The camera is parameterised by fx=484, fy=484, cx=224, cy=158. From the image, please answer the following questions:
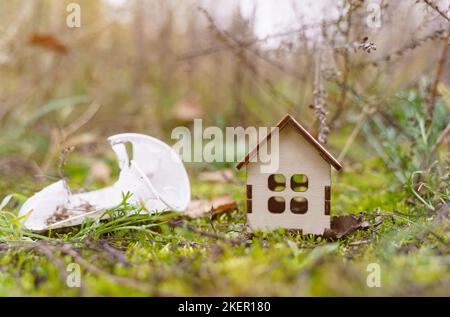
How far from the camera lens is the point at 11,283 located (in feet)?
4.77

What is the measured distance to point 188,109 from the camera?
434 cm

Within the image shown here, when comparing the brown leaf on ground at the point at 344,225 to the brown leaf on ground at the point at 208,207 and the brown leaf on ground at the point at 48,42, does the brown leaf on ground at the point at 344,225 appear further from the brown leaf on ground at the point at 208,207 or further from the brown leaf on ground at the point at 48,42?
the brown leaf on ground at the point at 48,42

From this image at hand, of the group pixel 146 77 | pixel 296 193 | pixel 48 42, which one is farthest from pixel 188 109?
pixel 296 193

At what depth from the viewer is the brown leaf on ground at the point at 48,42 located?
3.78m

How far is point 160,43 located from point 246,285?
373cm

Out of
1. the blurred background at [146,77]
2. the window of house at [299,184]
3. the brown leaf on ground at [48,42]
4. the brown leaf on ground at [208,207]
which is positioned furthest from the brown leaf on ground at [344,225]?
the brown leaf on ground at [48,42]

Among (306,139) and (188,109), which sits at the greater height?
(188,109)

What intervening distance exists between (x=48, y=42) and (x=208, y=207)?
7.47 ft

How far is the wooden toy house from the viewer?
6.08ft

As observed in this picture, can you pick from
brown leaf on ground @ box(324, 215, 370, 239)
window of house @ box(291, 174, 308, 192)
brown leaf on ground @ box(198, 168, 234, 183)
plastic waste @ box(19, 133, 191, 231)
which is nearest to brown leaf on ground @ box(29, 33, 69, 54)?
brown leaf on ground @ box(198, 168, 234, 183)

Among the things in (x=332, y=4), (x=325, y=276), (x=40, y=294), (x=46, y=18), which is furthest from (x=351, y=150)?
(x=46, y=18)

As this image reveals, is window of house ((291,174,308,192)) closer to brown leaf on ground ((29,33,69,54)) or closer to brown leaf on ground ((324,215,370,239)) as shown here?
brown leaf on ground ((324,215,370,239))

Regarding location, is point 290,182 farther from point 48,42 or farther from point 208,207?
point 48,42

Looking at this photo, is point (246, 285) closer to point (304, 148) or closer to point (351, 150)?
point (304, 148)
